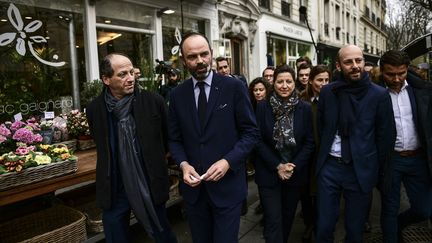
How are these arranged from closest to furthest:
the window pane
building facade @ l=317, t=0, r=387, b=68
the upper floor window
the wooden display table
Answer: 1. the wooden display table
2. the window pane
3. the upper floor window
4. building facade @ l=317, t=0, r=387, b=68

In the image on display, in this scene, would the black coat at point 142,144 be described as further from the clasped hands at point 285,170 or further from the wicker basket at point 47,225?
the clasped hands at point 285,170

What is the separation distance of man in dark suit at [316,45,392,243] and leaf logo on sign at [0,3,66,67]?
17.6ft

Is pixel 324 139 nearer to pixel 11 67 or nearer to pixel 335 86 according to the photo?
pixel 335 86

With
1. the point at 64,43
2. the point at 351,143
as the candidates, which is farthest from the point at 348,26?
the point at 351,143

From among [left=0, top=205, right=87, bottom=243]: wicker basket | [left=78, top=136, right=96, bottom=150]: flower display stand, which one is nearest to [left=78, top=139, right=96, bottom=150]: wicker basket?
[left=78, top=136, right=96, bottom=150]: flower display stand

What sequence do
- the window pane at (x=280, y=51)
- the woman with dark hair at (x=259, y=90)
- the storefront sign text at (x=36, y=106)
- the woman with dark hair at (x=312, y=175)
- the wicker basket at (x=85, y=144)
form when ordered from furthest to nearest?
the window pane at (x=280, y=51), the storefront sign text at (x=36, y=106), the woman with dark hair at (x=259, y=90), the wicker basket at (x=85, y=144), the woman with dark hair at (x=312, y=175)

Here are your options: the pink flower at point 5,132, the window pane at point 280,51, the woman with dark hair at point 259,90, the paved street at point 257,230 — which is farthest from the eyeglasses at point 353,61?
the window pane at point 280,51

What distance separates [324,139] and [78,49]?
19.2ft

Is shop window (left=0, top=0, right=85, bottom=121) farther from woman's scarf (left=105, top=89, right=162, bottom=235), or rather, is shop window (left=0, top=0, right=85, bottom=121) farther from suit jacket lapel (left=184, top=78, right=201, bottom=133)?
suit jacket lapel (left=184, top=78, right=201, bottom=133)

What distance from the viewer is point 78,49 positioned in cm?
723

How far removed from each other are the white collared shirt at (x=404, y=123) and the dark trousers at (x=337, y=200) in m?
0.65

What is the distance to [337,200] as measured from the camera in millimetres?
3068

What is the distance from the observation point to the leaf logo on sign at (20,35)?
233 inches

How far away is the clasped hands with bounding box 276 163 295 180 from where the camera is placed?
3.14m
